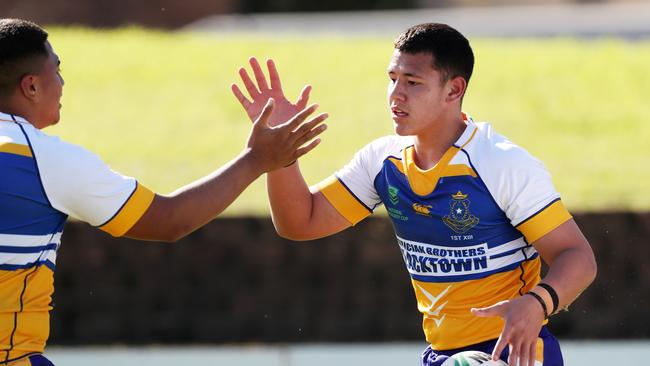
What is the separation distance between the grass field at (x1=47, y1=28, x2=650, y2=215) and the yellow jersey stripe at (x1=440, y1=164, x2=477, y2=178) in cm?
471

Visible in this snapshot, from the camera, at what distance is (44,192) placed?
146 inches

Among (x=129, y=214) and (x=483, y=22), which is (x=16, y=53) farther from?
(x=483, y=22)

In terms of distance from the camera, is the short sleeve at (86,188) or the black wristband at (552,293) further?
the black wristband at (552,293)

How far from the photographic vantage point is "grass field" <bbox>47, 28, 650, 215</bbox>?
10.6 metres

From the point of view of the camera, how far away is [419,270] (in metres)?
4.48

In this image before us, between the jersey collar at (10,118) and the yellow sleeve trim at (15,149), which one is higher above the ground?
the jersey collar at (10,118)

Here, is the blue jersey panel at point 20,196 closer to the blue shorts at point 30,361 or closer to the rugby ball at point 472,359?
the blue shorts at point 30,361

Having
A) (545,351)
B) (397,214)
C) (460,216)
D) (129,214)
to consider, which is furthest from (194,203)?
(545,351)

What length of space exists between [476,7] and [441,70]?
66.2 ft

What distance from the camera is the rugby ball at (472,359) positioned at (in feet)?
13.4

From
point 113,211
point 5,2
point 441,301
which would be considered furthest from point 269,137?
point 5,2

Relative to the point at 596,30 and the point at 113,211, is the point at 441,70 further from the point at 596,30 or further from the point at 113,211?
the point at 596,30

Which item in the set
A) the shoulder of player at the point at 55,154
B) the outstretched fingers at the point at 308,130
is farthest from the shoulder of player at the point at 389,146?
the shoulder of player at the point at 55,154

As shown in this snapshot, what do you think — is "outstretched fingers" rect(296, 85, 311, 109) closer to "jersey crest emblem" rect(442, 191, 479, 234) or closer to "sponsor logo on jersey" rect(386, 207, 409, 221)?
"sponsor logo on jersey" rect(386, 207, 409, 221)
